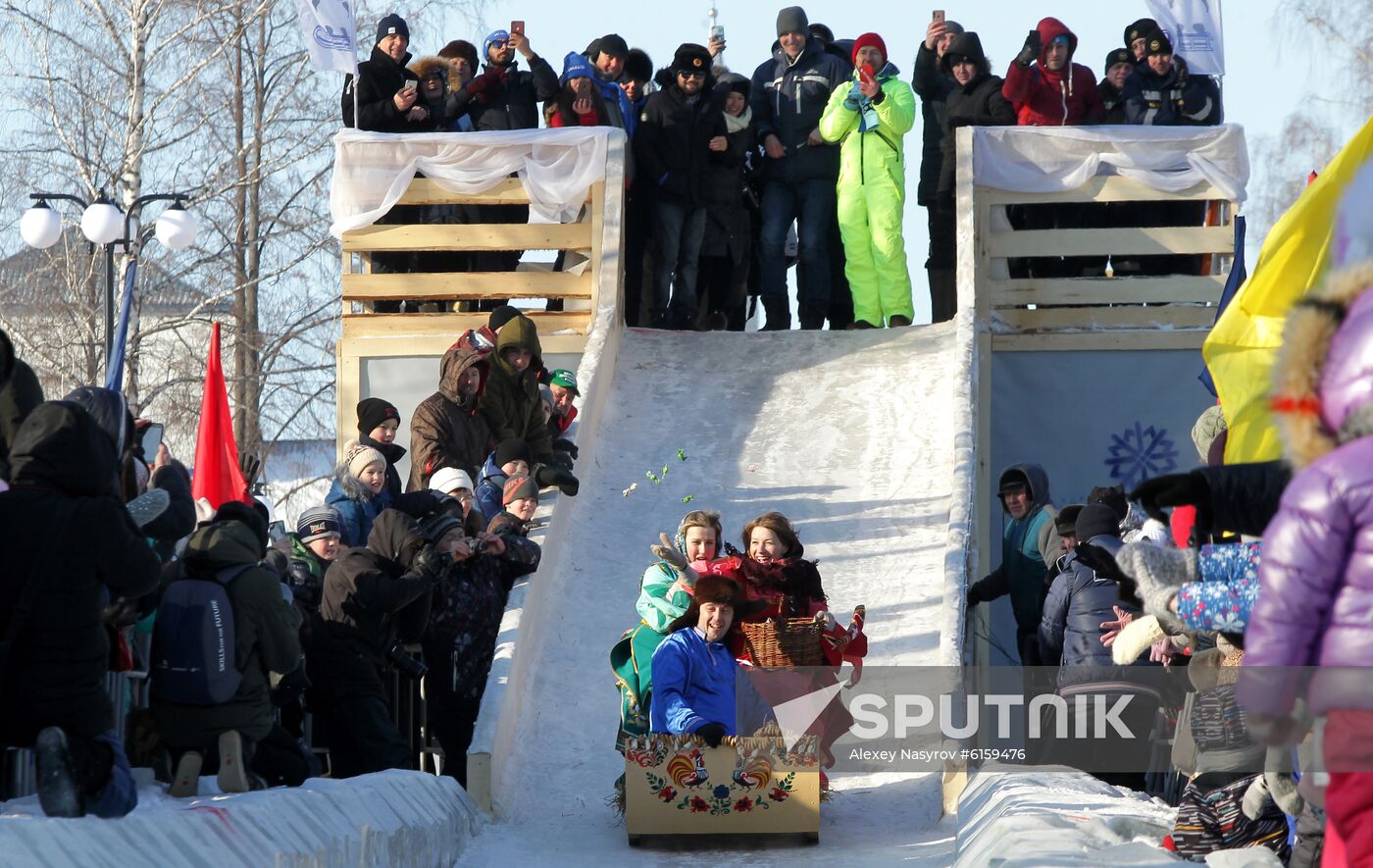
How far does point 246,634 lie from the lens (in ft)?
22.0

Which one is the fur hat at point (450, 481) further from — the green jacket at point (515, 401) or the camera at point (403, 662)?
the camera at point (403, 662)

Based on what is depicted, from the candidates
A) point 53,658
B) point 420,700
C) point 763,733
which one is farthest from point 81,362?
point 53,658

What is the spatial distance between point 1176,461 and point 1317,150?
43.3ft

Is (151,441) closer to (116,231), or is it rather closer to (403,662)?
(403,662)

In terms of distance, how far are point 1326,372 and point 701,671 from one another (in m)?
4.01

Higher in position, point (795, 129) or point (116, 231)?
point (795, 129)

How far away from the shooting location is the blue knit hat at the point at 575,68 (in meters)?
14.5

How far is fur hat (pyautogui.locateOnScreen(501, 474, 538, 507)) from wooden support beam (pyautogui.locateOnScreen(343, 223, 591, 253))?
169 inches

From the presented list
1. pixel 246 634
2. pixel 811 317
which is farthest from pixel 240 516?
pixel 811 317

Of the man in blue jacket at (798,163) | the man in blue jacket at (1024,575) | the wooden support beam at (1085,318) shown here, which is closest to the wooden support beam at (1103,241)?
the wooden support beam at (1085,318)

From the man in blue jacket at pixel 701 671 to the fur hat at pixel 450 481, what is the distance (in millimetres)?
2385

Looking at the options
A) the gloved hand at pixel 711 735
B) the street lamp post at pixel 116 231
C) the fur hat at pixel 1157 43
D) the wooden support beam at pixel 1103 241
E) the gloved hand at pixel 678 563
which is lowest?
the gloved hand at pixel 711 735

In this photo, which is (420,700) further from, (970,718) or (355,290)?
(355,290)

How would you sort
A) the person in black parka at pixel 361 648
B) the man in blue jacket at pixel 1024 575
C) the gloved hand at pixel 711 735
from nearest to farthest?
1. the gloved hand at pixel 711 735
2. the person in black parka at pixel 361 648
3. the man in blue jacket at pixel 1024 575
